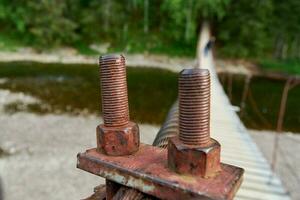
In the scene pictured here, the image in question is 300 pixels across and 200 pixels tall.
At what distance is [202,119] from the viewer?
0.82 m

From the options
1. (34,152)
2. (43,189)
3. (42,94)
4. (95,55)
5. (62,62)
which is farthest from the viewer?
(95,55)

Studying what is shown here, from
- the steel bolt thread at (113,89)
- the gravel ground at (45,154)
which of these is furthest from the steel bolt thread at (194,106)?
the gravel ground at (45,154)

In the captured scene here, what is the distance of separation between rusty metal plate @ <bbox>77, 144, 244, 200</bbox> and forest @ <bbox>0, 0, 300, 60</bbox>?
2343 cm

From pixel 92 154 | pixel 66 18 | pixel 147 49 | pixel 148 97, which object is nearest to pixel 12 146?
pixel 148 97

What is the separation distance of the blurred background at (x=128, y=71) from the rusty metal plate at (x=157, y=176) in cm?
559

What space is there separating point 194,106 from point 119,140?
0.28 metres

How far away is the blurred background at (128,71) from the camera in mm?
7539

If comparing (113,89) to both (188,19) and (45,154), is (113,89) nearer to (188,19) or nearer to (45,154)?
(45,154)

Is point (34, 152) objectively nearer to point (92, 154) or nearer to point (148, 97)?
point (148, 97)

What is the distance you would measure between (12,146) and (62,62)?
13721mm

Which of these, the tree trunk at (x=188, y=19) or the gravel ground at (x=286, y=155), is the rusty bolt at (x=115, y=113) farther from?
the tree trunk at (x=188, y=19)

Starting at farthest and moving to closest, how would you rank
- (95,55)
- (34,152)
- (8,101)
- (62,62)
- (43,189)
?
1. (95,55)
2. (62,62)
3. (8,101)
4. (34,152)
5. (43,189)

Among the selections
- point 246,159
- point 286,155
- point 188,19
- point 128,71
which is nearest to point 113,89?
point 246,159

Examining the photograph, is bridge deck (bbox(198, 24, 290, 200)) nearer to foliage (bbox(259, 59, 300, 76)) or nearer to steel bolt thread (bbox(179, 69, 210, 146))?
steel bolt thread (bbox(179, 69, 210, 146))
